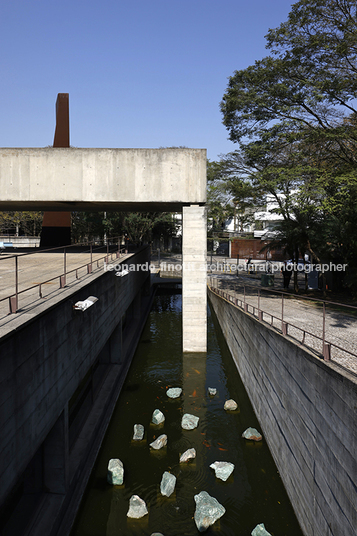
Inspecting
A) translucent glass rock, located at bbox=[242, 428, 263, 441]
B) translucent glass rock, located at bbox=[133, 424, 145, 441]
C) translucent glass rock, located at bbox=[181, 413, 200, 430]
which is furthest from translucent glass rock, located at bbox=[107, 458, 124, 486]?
translucent glass rock, located at bbox=[242, 428, 263, 441]

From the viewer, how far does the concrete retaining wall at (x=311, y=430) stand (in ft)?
17.7

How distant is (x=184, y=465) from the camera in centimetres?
938

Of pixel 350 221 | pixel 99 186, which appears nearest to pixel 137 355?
pixel 99 186

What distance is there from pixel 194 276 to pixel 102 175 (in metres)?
6.60

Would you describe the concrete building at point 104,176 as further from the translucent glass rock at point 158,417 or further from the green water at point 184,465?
the translucent glass rock at point 158,417

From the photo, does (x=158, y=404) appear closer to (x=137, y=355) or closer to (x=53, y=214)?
(x=137, y=355)

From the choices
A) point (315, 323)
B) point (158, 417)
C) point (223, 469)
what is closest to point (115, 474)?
point (223, 469)

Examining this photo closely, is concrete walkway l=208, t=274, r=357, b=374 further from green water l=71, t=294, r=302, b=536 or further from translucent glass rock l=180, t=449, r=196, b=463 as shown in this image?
translucent glass rock l=180, t=449, r=196, b=463

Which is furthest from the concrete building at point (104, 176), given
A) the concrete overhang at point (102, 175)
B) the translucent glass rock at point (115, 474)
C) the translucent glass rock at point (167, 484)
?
the translucent glass rock at point (167, 484)

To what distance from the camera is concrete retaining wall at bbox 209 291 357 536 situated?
5410 millimetres

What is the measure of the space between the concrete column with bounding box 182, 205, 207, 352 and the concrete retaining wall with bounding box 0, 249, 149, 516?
7.14 metres

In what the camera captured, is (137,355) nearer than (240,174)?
Yes

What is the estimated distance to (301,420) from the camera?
7465 mm

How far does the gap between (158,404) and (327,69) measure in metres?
17.0
